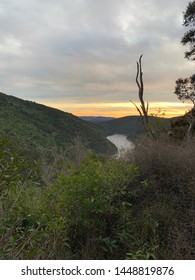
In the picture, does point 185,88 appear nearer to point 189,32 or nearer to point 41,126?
point 189,32

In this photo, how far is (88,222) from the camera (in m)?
5.44

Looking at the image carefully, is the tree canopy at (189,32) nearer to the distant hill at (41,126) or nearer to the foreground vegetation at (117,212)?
the foreground vegetation at (117,212)

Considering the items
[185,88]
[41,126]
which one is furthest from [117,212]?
[41,126]

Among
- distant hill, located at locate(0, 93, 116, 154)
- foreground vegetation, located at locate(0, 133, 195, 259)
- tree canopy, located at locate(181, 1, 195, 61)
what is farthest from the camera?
distant hill, located at locate(0, 93, 116, 154)

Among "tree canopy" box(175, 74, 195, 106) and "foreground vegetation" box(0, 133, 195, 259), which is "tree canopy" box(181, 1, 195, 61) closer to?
"tree canopy" box(175, 74, 195, 106)

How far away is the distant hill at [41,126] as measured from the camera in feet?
188

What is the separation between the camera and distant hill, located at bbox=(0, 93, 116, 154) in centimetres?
5719

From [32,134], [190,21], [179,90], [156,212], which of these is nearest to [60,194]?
[156,212]

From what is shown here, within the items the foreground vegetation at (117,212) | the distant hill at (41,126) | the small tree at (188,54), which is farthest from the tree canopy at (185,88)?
the distant hill at (41,126)

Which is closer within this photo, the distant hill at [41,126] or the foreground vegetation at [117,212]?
the foreground vegetation at [117,212]

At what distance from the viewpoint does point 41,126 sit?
236 ft

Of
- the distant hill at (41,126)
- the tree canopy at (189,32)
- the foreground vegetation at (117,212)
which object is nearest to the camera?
the foreground vegetation at (117,212)

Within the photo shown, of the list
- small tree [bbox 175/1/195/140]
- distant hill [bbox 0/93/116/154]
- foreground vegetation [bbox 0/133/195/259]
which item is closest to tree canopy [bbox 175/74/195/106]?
small tree [bbox 175/1/195/140]

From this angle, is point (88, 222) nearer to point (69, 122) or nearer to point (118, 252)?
point (118, 252)
